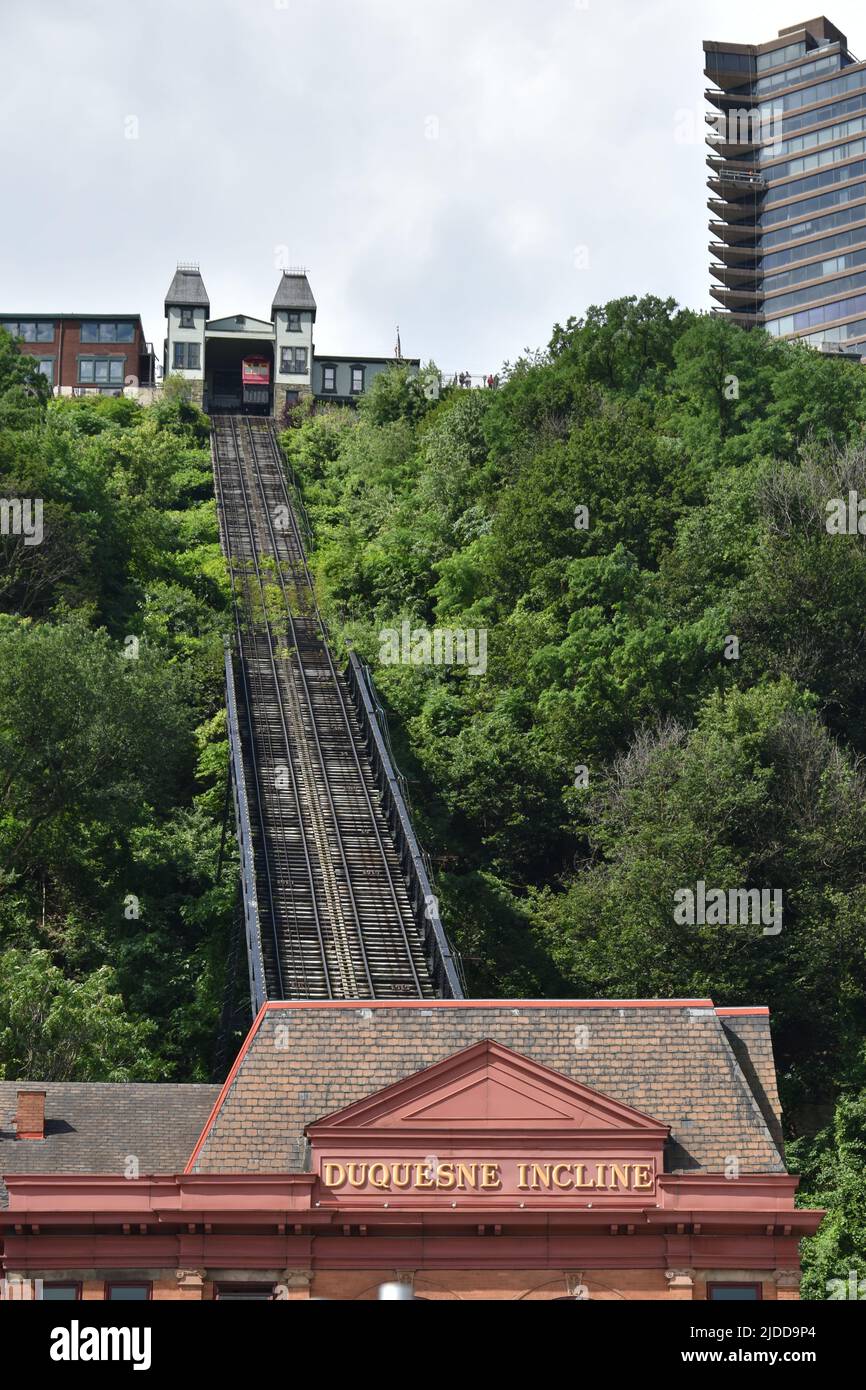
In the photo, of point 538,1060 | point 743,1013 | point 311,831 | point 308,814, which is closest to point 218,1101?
point 538,1060

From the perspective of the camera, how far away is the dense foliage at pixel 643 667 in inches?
2955

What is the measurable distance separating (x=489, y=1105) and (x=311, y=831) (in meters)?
35.4

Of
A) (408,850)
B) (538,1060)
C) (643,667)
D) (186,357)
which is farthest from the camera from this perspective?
(186,357)

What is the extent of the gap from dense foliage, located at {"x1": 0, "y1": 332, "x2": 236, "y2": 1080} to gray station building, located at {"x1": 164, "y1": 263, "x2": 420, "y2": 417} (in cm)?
5164

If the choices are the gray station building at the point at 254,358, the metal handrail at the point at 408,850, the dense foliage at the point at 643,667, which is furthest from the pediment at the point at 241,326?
→ the metal handrail at the point at 408,850

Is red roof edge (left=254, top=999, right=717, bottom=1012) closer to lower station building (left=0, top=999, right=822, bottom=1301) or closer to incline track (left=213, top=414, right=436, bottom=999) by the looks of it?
lower station building (left=0, top=999, right=822, bottom=1301)

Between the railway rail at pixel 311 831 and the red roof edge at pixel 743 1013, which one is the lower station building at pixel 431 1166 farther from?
the railway rail at pixel 311 831

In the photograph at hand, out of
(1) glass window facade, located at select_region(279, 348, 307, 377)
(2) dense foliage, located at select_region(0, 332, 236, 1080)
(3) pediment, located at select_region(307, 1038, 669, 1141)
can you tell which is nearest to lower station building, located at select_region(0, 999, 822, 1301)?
(3) pediment, located at select_region(307, 1038, 669, 1141)

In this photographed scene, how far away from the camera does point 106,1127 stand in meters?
48.9

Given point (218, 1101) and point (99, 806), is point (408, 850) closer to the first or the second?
point (99, 806)

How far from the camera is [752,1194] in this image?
4475 centimetres

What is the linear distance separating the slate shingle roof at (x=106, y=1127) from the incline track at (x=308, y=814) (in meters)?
17.7

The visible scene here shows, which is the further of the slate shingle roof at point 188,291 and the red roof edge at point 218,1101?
the slate shingle roof at point 188,291
